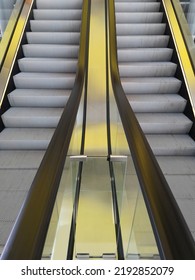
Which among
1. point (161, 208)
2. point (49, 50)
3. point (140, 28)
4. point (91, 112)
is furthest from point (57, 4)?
point (161, 208)

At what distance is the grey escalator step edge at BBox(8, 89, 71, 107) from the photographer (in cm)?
287

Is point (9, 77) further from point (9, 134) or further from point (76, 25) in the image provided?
point (76, 25)

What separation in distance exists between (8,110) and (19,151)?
25.0 inches

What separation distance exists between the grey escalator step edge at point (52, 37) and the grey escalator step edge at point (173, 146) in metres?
2.14

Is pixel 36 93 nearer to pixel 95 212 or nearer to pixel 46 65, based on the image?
pixel 46 65

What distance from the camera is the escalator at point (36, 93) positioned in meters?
2.22

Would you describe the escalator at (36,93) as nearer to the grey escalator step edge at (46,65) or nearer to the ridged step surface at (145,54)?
the grey escalator step edge at (46,65)

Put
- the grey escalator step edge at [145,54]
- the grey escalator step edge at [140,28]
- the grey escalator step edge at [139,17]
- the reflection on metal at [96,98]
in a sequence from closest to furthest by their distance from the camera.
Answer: the reflection on metal at [96,98]
the grey escalator step edge at [145,54]
the grey escalator step edge at [140,28]
the grey escalator step edge at [139,17]

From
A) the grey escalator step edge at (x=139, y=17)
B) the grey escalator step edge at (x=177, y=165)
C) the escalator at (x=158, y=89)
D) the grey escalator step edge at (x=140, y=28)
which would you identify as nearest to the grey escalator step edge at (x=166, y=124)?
the escalator at (x=158, y=89)

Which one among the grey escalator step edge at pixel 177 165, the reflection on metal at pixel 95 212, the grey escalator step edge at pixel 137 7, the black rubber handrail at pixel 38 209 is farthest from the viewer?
the grey escalator step edge at pixel 137 7

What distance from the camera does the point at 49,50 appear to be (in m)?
3.28

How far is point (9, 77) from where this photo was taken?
9.45 ft

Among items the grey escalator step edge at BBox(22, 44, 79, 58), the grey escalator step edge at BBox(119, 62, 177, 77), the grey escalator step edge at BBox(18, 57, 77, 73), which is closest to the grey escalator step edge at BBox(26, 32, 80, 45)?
the grey escalator step edge at BBox(22, 44, 79, 58)
